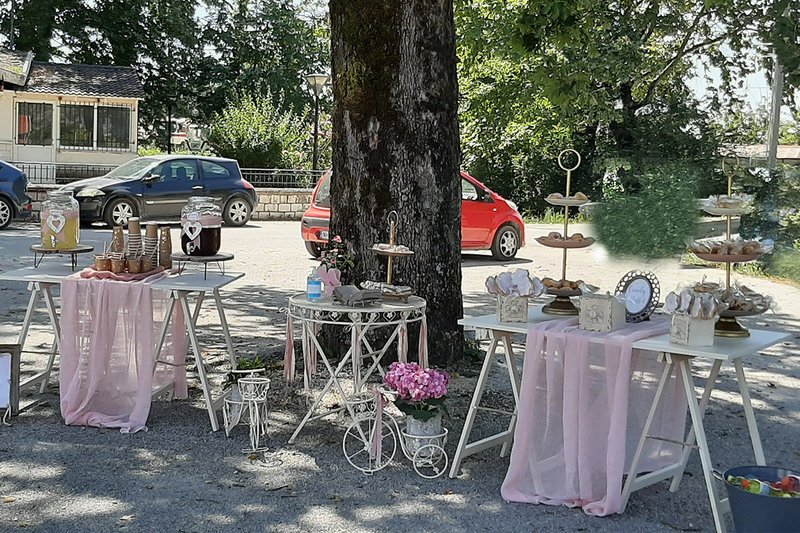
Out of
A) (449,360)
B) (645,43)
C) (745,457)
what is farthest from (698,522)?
(645,43)

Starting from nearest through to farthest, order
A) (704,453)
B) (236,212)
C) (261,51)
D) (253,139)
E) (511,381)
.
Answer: (704,453) → (511,381) → (236,212) → (253,139) → (261,51)

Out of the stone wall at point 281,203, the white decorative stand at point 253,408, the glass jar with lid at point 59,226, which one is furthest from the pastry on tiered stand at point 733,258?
the stone wall at point 281,203

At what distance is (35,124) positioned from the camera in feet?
91.7

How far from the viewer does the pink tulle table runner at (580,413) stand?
14.8 ft

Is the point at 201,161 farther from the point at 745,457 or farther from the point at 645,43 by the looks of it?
the point at 745,457

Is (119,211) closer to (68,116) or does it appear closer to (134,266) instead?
(68,116)

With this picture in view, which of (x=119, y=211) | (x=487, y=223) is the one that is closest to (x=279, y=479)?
(x=487, y=223)

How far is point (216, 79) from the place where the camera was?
33.8 metres

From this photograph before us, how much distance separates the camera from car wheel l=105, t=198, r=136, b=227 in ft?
63.1

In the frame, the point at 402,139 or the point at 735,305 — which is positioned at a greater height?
the point at 402,139

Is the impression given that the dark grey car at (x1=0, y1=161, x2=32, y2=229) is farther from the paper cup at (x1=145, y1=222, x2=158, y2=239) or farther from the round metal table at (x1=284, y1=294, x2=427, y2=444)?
the round metal table at (x1=284, y1=294, x2=427, y2=444)

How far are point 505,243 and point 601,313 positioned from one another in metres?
11.5

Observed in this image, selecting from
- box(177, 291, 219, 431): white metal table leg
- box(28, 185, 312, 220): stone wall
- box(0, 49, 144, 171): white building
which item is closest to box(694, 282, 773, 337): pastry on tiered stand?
box(177, 291, 219, 431): white metal table leg

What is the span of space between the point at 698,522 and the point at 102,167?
25601mm
